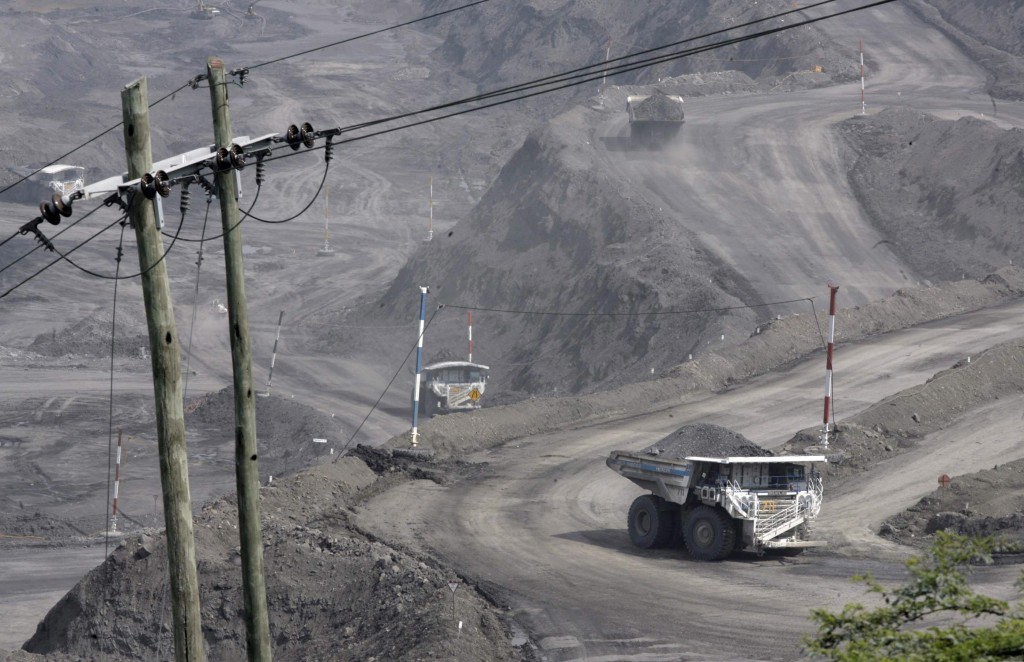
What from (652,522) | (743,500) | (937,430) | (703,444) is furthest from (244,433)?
(937,430)

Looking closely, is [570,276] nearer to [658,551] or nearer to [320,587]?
[658,551]

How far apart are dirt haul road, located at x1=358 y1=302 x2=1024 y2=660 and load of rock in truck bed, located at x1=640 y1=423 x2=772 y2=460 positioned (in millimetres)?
1603

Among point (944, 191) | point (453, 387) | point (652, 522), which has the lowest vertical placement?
point (652, 522)

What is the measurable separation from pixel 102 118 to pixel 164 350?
285 ft

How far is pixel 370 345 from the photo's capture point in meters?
52.4

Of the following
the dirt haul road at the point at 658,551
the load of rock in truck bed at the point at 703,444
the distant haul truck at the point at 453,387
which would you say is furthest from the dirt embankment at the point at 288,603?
the distant haul truck at the point at 453,387

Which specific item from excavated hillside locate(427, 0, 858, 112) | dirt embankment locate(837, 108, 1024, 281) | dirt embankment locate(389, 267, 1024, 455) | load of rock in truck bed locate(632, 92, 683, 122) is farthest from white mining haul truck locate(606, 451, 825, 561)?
excavated hillside locate(427, 0, 858, 112)

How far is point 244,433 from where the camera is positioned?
11125 millimetres

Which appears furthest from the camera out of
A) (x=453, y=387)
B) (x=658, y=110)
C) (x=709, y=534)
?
(x=658, y=110)

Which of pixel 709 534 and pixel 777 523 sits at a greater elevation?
pixel 777 523

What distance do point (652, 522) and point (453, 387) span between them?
19.6m

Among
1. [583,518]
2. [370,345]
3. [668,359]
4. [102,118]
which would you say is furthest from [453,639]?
[102,118]

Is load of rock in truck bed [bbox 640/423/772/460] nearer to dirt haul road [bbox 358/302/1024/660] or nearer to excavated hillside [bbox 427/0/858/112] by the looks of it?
dirt haul road [bbox 358/302/1024/660]

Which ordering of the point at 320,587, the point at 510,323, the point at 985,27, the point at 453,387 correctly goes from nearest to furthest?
1. the point at 320,587
2. the point at 453,387
3. the point at 510,323
4. the point at 985,27
